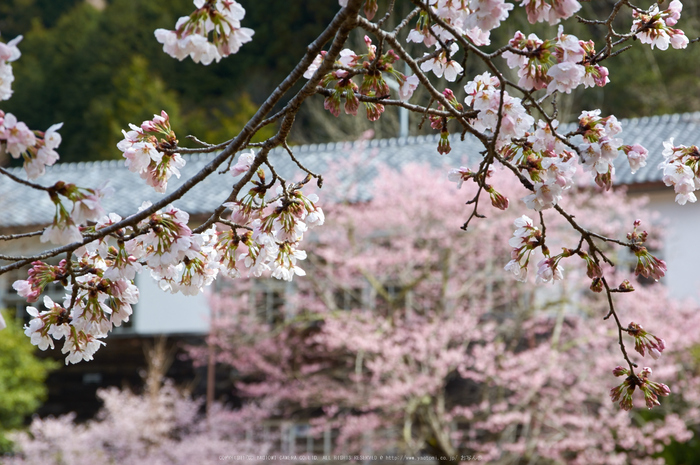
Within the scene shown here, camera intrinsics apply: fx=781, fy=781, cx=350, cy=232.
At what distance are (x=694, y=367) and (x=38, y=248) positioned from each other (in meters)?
6.89

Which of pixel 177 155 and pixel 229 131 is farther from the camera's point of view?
pixel 229 131

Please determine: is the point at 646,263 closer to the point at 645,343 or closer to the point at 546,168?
the point at 645,343

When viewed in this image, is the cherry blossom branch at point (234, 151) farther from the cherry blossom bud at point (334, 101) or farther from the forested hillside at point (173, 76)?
the forested hillside at point (173, 76)

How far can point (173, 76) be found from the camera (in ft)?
64.3

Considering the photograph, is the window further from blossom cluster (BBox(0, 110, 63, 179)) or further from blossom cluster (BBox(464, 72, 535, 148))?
blossom cluster (BBox(0, 110, 63, 179))

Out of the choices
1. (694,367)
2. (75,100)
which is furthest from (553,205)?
(75,100)

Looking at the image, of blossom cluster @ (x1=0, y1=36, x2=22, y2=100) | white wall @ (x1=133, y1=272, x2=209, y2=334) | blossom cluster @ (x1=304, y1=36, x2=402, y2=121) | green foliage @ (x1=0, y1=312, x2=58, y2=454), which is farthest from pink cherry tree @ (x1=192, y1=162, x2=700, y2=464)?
blossom cluster @ (x1=0, y1=36, x2=22, y2=100)

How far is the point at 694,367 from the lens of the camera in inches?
267

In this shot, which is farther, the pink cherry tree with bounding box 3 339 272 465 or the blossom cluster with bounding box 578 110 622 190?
the pink cherry tree with bounding box 3 339 272 465

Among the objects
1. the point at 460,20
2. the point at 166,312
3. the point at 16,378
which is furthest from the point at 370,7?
the point at 16,378

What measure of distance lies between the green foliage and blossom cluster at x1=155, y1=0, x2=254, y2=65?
25.7 feet

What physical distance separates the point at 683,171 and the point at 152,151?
1078mm

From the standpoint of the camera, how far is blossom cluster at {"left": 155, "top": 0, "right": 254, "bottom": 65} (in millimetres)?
1280

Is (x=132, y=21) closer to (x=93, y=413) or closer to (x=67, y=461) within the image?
(x=93, y=413)
